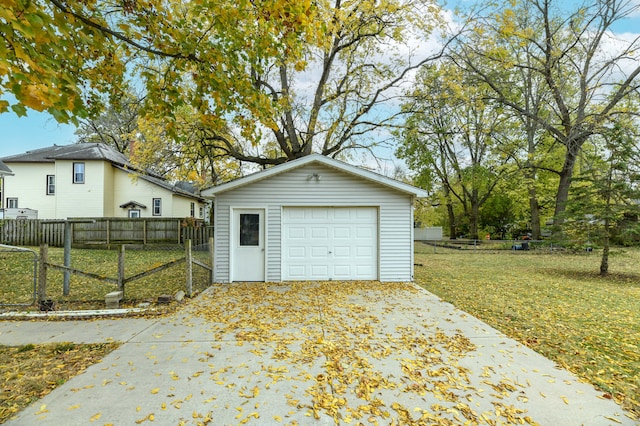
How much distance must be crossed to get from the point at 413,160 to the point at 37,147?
90.1 feet

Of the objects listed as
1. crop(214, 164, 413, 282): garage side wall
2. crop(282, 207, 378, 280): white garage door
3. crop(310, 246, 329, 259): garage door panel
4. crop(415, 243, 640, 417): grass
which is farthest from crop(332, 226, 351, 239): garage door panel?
crop(415, 243, 640, 417): grass

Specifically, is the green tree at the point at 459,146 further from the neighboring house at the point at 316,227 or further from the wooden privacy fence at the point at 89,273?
the wooden privacy fence at the point at 89,273

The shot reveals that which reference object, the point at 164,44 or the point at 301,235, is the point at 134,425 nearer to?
the point at 164,44

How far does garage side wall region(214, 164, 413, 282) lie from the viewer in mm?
8375

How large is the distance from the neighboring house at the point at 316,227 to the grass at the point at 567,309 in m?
1.72

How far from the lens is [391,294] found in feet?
23.5

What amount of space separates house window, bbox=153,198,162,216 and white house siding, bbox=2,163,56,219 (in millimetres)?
5576

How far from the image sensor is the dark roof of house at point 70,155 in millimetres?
17906

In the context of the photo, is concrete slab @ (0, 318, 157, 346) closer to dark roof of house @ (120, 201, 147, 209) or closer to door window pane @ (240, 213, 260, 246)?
door window pane @ (240, 213, 260, 246)

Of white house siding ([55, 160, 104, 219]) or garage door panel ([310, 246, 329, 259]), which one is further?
white house siding ([55, 160, 104, 219])

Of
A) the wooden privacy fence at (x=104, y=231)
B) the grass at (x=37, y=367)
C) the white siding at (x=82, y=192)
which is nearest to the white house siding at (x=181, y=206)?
the white siding at (x=82, y=192)

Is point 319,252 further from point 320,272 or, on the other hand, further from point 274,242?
point 274,242

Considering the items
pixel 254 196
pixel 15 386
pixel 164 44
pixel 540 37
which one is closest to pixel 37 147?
pixel 254 196

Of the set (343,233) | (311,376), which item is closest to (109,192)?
(343,233)
